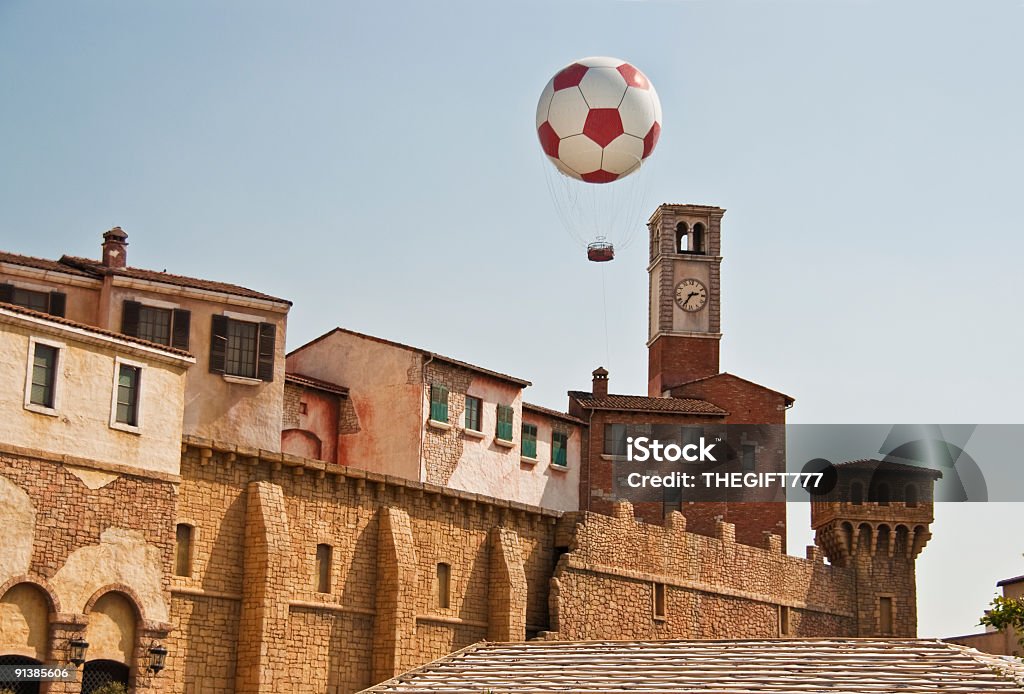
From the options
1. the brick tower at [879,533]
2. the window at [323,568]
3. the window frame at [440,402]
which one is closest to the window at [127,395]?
the window at [323,568]

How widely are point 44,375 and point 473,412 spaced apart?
22068 millimetres

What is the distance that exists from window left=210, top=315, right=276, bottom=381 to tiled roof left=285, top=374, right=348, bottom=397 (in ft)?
14.0

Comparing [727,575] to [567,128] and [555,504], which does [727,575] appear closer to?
[555,504]

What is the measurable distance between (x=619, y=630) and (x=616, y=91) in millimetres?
16525

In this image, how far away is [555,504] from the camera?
57062 millimetres

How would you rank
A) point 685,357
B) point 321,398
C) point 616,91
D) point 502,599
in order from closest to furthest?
point 616,91 < point 502,599 < point 321,398 < point 685,357

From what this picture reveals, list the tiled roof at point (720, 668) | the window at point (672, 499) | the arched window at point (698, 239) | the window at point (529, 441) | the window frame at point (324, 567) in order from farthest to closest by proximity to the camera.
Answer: the arched window at point (698, 239) < the window at point (672, 499) < the window at point (529, 441) < the window frame at point (324, 567) < the tiled roof at point (720, 668)

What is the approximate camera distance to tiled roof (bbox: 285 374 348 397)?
49156 mm

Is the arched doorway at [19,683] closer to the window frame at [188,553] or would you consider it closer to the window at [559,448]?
the window frame at [188,553]

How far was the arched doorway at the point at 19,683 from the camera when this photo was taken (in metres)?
30.4

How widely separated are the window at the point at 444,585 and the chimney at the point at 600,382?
22413 millimetres

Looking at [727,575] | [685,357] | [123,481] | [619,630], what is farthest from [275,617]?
[685,357]

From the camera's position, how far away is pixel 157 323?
43.2m

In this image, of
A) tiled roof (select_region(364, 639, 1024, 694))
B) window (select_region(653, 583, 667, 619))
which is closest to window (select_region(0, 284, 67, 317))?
tiled roof (select_region(364, 639, 1024, 694))
